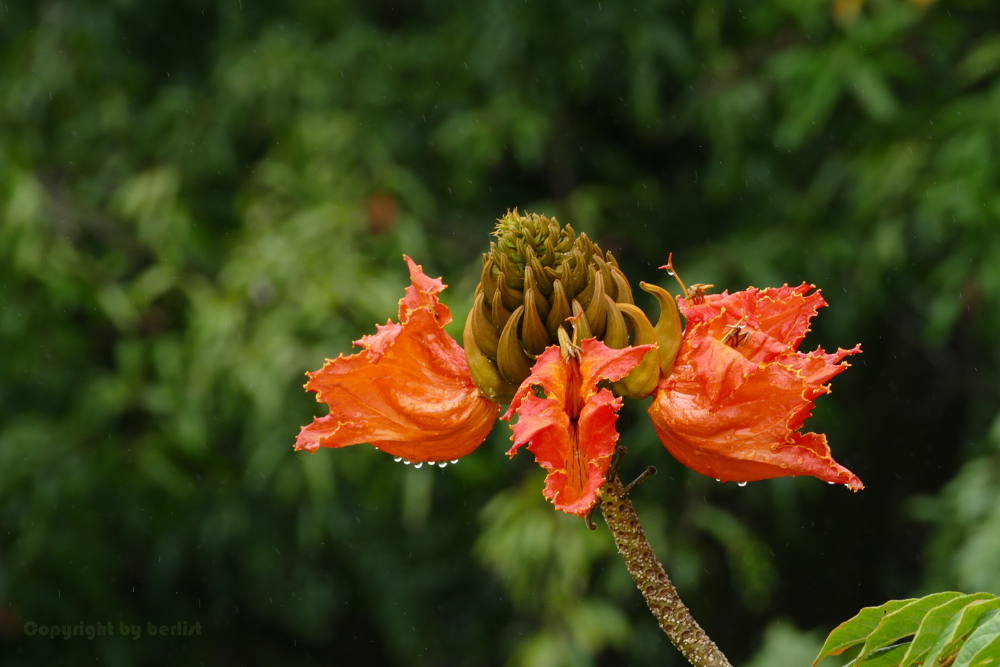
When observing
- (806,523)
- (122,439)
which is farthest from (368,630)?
(806,523)

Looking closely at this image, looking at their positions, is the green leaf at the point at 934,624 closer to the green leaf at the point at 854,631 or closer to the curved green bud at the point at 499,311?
the green leaf at the point at 854,631

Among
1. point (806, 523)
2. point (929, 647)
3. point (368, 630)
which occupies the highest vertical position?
point (929, 647)

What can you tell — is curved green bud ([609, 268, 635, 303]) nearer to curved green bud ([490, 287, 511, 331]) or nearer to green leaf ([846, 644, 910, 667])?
curved green bud ([490, 287, 511, 331])

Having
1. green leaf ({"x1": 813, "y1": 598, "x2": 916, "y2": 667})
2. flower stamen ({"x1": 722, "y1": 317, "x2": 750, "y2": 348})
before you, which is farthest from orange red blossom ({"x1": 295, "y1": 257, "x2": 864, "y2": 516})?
green leaf ({"x1": 813, "y1": 598, "x2": 916, "y2": 667})

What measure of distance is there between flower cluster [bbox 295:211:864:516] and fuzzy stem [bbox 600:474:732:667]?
0.04 metres

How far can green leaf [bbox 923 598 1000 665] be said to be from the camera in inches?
33.9

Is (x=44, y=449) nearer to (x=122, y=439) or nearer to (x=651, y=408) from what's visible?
(x=122, y=439)

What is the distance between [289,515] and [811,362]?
3.42 metres

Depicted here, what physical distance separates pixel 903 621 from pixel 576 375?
0.40 meters

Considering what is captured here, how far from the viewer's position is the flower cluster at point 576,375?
3.51 feet

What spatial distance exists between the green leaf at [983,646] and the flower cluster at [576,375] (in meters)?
0.23

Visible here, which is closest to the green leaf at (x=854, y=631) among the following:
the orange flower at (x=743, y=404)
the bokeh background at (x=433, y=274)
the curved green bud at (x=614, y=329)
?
the orange flower at (x=743, y=404)

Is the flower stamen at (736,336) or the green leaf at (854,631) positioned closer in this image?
the green leaf at (854,631)

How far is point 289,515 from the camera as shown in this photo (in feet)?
13.9
